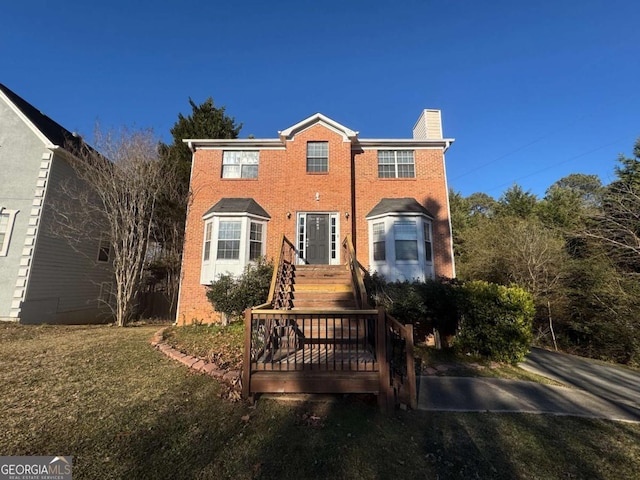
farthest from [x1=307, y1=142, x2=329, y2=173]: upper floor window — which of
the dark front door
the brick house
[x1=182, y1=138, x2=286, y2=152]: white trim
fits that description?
the dark front door

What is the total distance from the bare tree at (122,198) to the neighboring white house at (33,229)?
21.4 inches

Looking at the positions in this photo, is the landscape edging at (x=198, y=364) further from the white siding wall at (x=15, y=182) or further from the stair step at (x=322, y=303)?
the white siding wall at (x=15, y=182)

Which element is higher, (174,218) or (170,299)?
(174,218)

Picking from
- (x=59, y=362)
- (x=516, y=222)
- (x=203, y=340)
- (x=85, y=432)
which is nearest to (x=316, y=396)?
(x=85, y=432)

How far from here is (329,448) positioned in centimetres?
330

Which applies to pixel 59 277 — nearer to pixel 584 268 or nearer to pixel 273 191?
pixel 273 191

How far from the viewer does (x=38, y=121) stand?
39.3 feet

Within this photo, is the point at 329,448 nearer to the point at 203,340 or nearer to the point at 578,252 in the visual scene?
the point at 203,340

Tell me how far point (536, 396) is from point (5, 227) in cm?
1744

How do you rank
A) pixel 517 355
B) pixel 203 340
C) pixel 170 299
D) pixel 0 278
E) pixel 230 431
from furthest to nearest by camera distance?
pixel 170 299 → pixel 0 278 → pixel 203 340 → pixel 517 355 → pixel 230 431

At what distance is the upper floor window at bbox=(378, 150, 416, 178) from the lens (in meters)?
12.1

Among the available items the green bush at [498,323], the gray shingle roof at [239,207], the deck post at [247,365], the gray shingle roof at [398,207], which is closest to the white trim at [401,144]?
the gray shingle roof at [398,207]

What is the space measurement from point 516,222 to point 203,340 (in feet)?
63.8

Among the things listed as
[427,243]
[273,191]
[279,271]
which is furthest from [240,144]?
[427,243]
